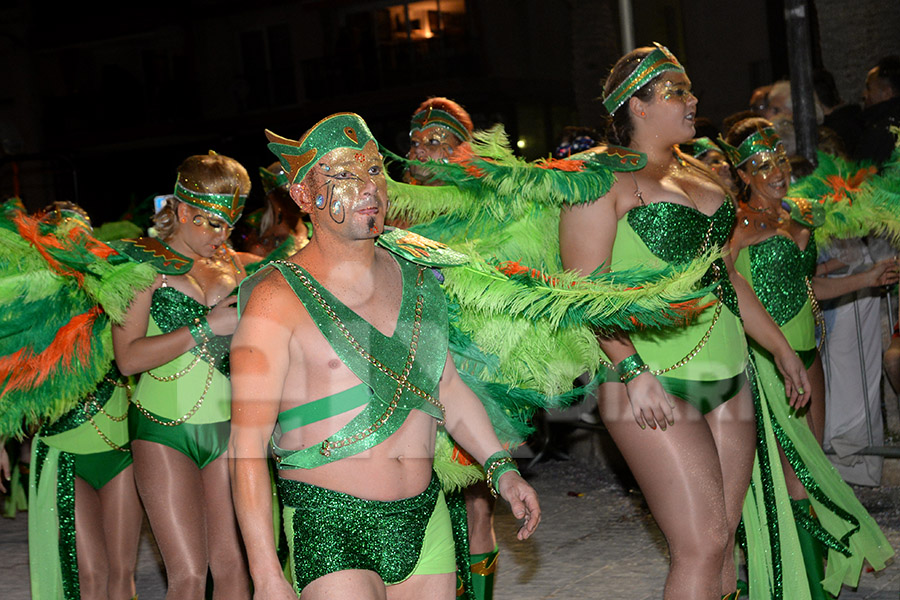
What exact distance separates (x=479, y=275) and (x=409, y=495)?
0.66 m

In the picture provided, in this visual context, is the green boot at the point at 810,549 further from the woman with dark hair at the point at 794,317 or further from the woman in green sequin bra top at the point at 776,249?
the woman in green sequin bra top at the point at 776,249

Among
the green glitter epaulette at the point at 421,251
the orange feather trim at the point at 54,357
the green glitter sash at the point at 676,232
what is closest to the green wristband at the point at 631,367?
the green glitter sash at the point at 676,232

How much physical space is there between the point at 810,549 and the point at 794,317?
1155mm

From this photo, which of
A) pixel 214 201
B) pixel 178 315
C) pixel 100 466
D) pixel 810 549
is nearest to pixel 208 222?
pixel 214 201

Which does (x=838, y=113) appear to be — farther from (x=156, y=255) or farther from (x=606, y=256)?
(x=156, y=255)

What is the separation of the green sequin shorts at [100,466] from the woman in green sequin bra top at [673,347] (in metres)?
2.21

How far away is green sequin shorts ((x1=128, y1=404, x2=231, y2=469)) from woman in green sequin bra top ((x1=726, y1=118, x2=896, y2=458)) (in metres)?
2.52

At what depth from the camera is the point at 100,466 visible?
15.9ft

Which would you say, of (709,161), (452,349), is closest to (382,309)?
(452,349)

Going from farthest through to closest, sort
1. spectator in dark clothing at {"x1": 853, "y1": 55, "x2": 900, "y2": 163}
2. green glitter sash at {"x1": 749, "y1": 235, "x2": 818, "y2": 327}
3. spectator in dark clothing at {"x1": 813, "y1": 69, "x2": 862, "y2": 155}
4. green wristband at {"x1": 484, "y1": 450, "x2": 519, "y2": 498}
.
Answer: spectator in dark clothing at {"x1": 813, "y1": 69, "x2": 862, "y2": 155} < spectator in dark clothing at {"x1": 853, "y1": 55, "x2": 900, "y2": 163} < green glitter sash at {"x1": 749, "y1": 235, "x2": 818, "y2": 327} < green wristband at {"x1": 484, "y1": 450, "x2": 519, "y2": 498}

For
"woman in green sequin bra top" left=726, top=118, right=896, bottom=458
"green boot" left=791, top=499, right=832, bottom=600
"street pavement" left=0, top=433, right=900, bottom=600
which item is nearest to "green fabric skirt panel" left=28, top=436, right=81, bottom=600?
"street pavement" left=0, top=433, right=900, bottom=600

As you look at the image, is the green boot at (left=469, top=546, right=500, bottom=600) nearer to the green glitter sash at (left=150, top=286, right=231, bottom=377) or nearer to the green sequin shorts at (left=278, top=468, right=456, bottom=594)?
the green glitter sash at (left=150, top=286, right=231, bottom=377)

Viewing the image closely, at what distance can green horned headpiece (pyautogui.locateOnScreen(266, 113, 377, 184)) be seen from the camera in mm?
3059

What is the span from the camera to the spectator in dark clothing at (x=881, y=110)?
7.61 metres
